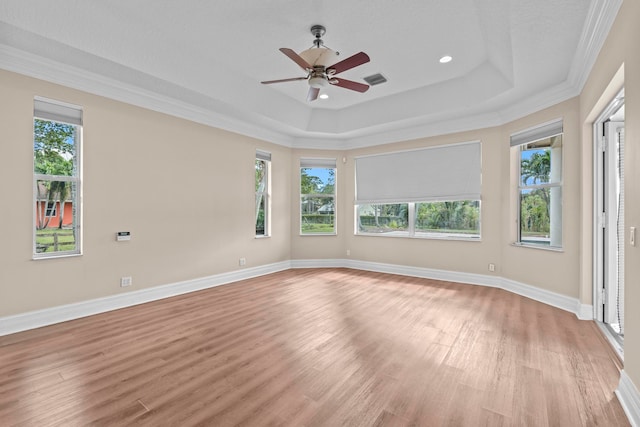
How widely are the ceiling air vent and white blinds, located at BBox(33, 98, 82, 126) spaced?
3843 mm

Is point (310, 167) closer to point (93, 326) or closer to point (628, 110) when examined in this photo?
point (93, 326)

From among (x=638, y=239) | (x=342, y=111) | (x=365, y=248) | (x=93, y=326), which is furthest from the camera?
(x=365, y=248)

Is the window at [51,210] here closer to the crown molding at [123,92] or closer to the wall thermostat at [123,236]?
the wall thermostat at [123,236]

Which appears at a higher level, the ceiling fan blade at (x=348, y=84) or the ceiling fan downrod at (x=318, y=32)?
the ceiling fan downrod at (x=318, y=32)

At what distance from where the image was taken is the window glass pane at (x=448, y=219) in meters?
5.50

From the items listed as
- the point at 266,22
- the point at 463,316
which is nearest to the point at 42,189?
the point at 266,22

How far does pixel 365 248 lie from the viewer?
22.1ft

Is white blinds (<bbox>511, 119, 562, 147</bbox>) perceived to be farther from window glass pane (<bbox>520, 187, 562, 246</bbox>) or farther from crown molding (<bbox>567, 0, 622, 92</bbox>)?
window glass pane (<bbox>520, 187, 562, 246</bbox>)

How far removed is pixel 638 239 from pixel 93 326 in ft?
15.8

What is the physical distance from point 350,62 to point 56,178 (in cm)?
359

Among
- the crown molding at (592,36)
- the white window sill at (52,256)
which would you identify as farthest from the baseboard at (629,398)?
the white window sill at (52,256)

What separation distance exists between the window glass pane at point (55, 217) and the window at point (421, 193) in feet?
16.3

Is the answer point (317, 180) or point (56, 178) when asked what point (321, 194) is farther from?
point (56, 178)

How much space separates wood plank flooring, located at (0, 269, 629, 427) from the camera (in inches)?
75.7
